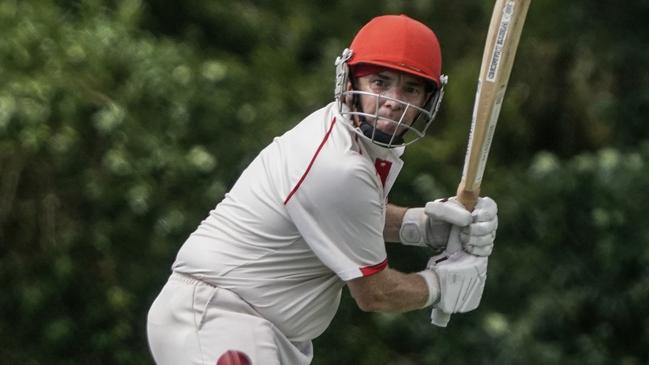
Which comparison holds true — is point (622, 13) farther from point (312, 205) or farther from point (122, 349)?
point (312, 205)

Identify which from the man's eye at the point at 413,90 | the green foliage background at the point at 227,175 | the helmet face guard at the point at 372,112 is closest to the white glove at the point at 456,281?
the helmet face guard at the point at 372,112

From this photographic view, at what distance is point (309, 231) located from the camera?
4.43 meters

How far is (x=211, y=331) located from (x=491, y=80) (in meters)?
1.06

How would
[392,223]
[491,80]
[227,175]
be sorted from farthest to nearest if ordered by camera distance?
[227,175], [392,223], [491,80]

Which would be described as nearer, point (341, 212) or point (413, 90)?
point (341, 212)

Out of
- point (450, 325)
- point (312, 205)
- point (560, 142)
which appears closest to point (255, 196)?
point (312, 205)

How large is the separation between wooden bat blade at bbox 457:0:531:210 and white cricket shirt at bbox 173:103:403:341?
0.91 feet

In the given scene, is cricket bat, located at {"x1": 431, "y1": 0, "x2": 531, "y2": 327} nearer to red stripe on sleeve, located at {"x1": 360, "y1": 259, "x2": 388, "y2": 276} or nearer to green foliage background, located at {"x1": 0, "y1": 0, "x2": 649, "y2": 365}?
red stripe on sleeve, located at {"x1": 360, "y1": 259, "x2": 388, "y2": 276}

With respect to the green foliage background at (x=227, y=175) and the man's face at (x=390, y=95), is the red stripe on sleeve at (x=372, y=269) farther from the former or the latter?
the green foliage background at (x=227, y=175)

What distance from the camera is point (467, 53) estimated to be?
31.8 feet

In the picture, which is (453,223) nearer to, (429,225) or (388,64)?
(429,225)

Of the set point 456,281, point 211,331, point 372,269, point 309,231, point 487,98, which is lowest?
point 211,331

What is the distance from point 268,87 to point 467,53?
1671mm

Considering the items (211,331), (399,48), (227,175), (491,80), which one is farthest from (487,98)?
(227,175)
